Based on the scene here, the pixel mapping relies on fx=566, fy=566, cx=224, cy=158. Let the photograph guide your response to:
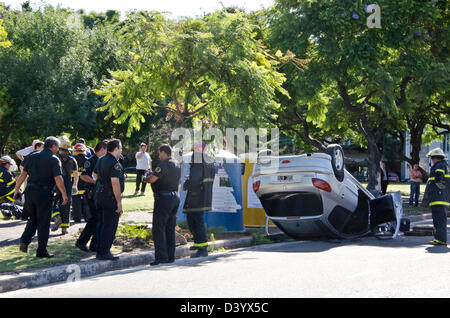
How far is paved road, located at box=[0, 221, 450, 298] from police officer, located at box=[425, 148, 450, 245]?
2.88 feet

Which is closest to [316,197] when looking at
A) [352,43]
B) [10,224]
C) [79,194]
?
[79,194]

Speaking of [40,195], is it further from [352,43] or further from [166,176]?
[352,43]

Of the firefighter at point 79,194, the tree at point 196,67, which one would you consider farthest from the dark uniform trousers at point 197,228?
the firefighter at point 79,194

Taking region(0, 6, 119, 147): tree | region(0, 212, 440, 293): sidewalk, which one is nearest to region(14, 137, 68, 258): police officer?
region(0, 212, 440, 293): sidewalk

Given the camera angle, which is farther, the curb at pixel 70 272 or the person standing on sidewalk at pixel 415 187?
the person standing on sidewalk at pixel 415 187

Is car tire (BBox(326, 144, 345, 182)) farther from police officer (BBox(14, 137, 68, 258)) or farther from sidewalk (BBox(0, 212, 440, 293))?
police officer (BBox(14, 137, 68, 258))

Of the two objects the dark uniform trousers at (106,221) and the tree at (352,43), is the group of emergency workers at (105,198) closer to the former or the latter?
the dark uniform trousers at (106,221)

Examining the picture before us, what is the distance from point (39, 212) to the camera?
8555 mm

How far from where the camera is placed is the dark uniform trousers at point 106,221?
847cm

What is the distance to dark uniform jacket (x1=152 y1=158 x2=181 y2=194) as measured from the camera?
866 cm

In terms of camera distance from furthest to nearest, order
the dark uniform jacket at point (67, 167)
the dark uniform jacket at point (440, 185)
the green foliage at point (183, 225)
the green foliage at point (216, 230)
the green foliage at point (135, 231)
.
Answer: the green foliage at point (183, 225) < the green foliage at point (216, 230) < the dark uniform jacket at point (67, 167) < the dark uniform jacket at point (440, 185) < the green foliage at point (135, 231)

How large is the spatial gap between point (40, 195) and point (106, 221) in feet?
3.56

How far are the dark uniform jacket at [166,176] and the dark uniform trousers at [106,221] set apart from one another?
0.70 meters
